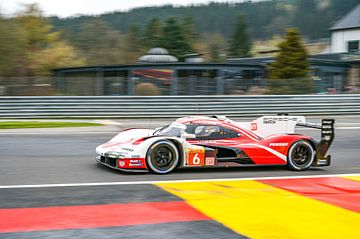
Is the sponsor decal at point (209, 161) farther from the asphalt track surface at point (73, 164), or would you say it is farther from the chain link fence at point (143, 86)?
the chain link fence at point (143, 86)

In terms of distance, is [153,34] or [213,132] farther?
[153,34]

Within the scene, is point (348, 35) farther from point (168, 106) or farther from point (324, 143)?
point (324, 143)

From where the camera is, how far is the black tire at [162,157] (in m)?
10.6

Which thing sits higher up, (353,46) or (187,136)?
(353,46)

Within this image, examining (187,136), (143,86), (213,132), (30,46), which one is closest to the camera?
(187,136)

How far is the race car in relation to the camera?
1064cm

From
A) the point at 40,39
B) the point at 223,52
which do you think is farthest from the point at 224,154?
the point at 223,52

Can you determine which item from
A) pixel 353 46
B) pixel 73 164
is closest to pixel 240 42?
pixel 353 46

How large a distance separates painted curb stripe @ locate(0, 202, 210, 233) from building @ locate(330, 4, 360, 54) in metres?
55.6

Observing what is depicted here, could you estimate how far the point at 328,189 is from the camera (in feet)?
32.7

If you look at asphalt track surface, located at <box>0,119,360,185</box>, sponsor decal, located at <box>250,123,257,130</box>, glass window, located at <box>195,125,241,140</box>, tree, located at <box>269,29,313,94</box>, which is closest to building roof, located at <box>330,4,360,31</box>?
tree, located at <box>269,29,313,94</box>

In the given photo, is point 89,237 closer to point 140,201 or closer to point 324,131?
point 140,201

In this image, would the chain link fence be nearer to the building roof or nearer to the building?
the building

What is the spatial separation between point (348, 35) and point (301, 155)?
175 ft
